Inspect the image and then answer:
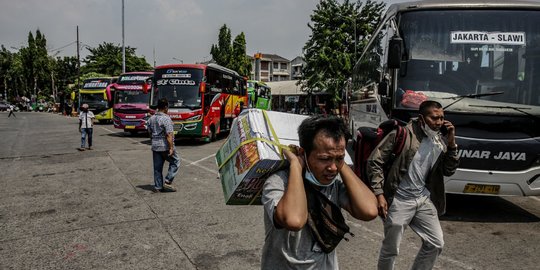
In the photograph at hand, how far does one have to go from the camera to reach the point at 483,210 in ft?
21.3

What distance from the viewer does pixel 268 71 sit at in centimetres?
8581

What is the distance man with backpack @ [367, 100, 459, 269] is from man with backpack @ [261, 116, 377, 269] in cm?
135

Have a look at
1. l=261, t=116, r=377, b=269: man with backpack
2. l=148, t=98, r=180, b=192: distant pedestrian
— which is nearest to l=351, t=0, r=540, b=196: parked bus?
l=148, t=98, r=180, b=192: distant pedestrian

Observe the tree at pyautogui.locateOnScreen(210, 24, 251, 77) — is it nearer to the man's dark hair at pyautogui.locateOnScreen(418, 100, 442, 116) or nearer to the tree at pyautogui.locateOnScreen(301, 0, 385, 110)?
the tree at pyautogui.locateOnScreen(301, 0, 385, 110)

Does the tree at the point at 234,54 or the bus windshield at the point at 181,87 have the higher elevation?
the tree at the point at 234,54

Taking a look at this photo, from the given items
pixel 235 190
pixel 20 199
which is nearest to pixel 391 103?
pixel 235 190

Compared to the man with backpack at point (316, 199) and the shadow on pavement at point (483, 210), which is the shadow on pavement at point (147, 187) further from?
the man with backpack at point (316, 199)

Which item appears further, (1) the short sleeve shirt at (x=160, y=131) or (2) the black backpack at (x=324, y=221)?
(1) the short sleeve shirt at (x=160, y=131)

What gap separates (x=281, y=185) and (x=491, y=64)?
5.35 meters

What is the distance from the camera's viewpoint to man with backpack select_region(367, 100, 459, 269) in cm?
328

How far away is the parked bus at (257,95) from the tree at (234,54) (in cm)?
1082

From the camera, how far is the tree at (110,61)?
2128 inches

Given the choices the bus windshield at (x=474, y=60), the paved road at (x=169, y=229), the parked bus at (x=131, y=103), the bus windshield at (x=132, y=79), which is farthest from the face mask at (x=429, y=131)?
the bus windshield at (x=132, y=79)

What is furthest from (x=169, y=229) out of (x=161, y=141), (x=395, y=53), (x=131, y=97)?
(x=131, y=97)
